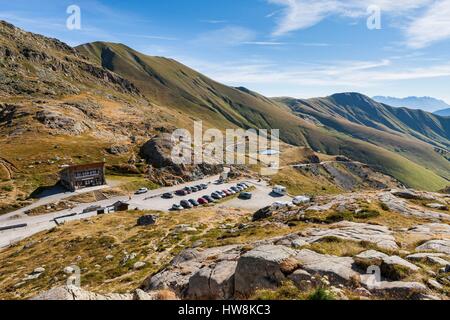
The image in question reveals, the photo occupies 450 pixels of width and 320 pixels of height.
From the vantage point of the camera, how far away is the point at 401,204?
41094mm

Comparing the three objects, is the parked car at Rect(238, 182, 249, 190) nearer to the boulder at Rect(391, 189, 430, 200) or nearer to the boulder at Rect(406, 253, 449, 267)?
the boulder at Rect(391, 189, 430, 200)

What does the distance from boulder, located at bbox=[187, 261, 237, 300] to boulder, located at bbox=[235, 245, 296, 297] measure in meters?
0.81

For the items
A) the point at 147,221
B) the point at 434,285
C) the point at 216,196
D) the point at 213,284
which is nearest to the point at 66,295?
the point at 213,284

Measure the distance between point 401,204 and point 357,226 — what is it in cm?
1484

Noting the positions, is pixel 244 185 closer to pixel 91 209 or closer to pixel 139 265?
pixel 91 209

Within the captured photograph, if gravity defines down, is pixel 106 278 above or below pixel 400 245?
below

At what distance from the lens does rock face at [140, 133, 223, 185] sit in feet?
363

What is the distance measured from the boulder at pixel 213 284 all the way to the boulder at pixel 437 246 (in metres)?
14.1

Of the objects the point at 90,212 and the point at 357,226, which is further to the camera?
the point at 90,212

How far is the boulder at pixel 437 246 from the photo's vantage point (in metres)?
22.1

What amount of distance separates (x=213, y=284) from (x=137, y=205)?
6771 cm

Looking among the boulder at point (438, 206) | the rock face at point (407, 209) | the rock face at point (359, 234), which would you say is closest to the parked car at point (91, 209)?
the rock face at point (359, 234)

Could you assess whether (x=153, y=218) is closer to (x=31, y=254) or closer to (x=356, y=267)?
(x=31, y=254)
